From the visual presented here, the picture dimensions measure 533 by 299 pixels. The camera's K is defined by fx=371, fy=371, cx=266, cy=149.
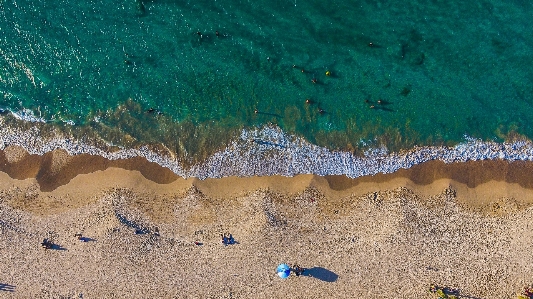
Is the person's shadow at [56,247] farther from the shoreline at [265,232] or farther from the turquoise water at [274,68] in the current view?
the turquoise water at [274,68]

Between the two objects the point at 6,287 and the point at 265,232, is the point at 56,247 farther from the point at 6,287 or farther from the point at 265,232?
the point at 265,232

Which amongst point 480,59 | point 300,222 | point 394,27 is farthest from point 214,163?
point 480,59

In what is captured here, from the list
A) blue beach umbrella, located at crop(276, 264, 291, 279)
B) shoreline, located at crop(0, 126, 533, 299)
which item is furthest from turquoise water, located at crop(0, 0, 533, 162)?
blue beach umbrella, located at crop(276, 264, 291, 279)

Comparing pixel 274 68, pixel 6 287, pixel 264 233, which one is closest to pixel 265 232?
pixel 264 233

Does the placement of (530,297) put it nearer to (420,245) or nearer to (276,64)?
(420,245)

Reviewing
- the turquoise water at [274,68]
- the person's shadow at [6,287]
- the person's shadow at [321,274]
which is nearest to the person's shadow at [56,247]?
the person's shadow at [6,287]
